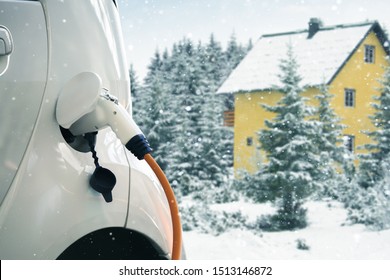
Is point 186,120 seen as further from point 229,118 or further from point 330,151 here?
point 330,151

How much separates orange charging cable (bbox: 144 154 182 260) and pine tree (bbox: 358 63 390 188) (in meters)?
11.9

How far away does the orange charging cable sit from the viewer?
1.25m

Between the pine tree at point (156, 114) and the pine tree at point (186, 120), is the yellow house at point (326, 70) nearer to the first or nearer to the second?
the pine tree at point (186, 120)

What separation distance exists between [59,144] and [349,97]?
2301 cm

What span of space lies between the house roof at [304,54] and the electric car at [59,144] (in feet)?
67.6

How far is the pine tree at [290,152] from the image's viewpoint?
12375 millimetres

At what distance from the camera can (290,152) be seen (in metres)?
13.1

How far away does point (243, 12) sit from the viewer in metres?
29.9

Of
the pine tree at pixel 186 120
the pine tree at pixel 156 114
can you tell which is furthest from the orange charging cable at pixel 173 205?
the pine tree at pixel 156 114

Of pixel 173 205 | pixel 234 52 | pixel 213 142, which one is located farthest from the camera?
pixel 234 52

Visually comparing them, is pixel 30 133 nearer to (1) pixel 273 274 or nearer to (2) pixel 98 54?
(2) pixel 98 54

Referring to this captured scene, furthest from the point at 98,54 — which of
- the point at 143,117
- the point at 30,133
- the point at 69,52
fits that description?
A: the point at 143,117

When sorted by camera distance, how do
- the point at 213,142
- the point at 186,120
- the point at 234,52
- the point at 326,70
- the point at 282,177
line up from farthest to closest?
the point at 234,52, the point at 326,70, the point at 186,120, the point at 213,142, the point at 282,177

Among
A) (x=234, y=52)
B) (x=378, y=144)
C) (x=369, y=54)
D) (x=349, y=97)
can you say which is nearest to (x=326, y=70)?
(x=349, y=97)
